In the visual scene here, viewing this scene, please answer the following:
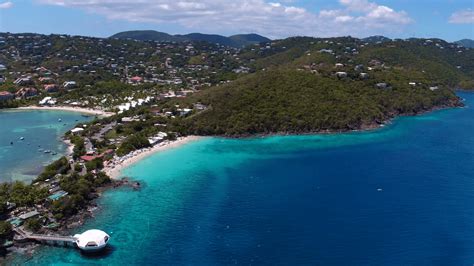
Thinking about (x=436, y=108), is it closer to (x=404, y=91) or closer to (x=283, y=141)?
(x=404, y=91)

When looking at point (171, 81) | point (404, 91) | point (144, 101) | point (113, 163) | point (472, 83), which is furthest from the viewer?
point (472, 83)

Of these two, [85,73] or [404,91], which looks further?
[85,73]

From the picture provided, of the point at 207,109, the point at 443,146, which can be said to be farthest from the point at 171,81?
the point at 443,146

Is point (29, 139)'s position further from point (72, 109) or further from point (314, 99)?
point (314, 99)

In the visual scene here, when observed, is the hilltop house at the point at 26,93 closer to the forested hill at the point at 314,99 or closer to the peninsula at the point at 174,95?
the peninsula at the point at 174,95

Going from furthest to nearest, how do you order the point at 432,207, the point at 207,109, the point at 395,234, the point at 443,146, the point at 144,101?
the point at 144,101, the point at 207,109, the point at 443,146, the point at 432,207, the point at 395,234

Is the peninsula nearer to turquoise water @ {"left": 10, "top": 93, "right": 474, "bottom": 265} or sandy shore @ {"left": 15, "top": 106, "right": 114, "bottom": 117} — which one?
sandy shore @ {"left": 15, "top": 106, "right": 114, "bottom": 117}

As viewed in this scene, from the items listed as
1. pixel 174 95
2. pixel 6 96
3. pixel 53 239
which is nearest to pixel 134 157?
pixel 53 239
